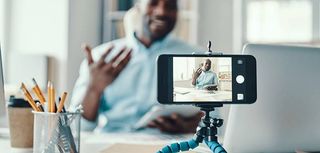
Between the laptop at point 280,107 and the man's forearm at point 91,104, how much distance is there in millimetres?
1190

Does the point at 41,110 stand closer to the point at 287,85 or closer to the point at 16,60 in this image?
the point at 287,85

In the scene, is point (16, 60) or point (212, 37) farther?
point (212, 37)

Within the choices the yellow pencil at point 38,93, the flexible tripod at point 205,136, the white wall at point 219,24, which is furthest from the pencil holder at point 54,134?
the white wall at point 219,24

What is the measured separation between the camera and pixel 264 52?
926 millimetres

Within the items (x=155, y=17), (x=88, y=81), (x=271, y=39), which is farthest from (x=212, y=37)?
(x=88, y=81)

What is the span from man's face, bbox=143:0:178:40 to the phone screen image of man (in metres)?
1.52

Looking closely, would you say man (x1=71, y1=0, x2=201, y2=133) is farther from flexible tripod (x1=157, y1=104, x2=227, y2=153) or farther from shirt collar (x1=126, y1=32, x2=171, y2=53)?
flexible tripod (x1=157, y1=104, x2=227, y2=153)

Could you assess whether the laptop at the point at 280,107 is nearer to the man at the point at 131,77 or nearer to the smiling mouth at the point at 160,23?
the man at the point at 131,77

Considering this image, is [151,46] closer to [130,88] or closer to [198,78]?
[130,88]

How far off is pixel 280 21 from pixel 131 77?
3.59 feet

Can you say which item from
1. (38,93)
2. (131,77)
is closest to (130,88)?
(131,77)

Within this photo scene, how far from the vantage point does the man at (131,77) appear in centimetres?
205

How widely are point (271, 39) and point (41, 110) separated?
212cm

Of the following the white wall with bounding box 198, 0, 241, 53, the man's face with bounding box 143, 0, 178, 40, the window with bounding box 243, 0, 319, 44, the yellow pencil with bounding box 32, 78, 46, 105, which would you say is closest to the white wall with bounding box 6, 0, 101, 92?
the man's face with bounding box 143, 0, 178, 40
